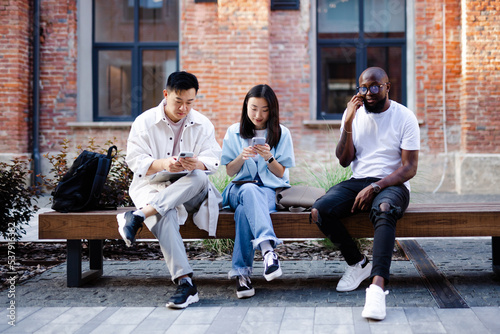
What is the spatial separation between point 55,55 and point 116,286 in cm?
767

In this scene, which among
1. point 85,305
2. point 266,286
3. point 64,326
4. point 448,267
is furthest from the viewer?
point 448,267

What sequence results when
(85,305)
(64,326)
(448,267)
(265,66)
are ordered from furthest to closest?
(265,66) < (448,267) < (85,305) < (64,326)

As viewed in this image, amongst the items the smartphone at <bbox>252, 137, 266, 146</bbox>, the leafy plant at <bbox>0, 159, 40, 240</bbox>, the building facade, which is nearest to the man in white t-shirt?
the smartphone at <bbox>252, 137, 266, 146</bbox>

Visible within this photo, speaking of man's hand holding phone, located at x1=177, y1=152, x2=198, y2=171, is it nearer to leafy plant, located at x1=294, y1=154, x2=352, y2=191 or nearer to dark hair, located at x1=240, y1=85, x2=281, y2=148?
dark hair, located at x1=240, y1=85, x2=281, y2=148

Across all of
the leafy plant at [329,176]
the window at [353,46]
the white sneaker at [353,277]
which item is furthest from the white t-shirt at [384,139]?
the window at [353,46]

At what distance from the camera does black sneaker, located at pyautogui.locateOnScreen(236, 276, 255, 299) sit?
397 cm

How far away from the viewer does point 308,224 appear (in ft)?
13.6

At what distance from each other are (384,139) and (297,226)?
2.97 ft

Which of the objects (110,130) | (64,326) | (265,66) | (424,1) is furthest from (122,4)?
(64,326)

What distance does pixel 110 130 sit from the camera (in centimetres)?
1102

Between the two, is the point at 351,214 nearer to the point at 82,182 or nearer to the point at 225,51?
the point at 82,182

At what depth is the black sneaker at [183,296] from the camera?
3715mm

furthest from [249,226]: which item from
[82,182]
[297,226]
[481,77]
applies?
[481,77]

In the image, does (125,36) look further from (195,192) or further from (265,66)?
(195,192)
